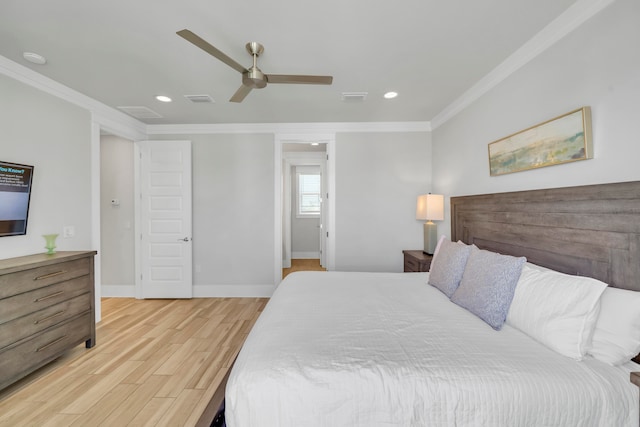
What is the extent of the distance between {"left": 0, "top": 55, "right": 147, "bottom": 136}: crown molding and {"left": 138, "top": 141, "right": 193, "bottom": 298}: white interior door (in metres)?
0.32

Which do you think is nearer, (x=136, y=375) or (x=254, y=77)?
(x=254, y=77)

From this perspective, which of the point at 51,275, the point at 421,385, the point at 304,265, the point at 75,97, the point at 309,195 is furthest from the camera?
the point at 309,195

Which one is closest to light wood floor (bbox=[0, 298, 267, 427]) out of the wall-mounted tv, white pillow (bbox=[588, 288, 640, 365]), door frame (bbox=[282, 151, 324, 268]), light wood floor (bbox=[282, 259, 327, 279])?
the wall-mounted tv

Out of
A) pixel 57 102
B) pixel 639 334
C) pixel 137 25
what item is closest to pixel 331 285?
pixel 639 334

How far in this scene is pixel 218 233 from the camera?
3.84 m

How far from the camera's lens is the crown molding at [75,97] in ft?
7.13

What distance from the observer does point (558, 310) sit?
1240mm

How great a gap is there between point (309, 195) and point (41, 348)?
16.7 ft

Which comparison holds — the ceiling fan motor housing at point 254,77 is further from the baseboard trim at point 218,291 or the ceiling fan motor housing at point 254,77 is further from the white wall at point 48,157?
the baseboard trim at point 218,291

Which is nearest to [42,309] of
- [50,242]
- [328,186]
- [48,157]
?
[50,242]

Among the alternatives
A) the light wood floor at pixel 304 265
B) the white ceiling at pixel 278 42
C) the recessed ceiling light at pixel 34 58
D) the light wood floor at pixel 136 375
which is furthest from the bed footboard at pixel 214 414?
the light wood floor at pixel 304 265

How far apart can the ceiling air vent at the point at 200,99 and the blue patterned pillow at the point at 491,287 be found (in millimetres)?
3058

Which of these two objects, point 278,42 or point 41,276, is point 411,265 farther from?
point 41,276

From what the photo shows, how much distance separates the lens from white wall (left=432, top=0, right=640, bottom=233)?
4.26 feet
